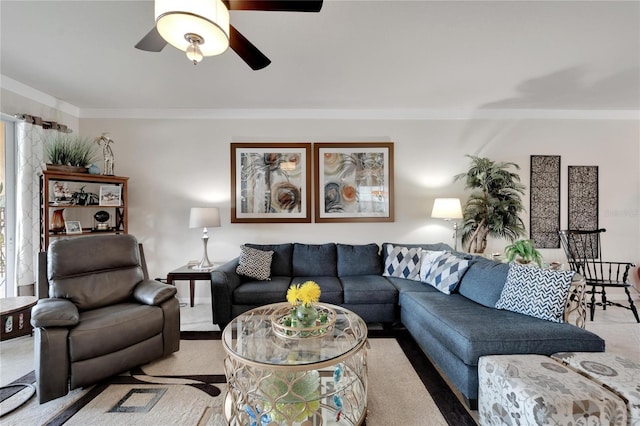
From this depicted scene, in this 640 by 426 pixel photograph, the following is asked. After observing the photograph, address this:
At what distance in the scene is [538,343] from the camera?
68.9 inches

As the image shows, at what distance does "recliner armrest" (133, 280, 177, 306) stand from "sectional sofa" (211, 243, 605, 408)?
0.48 meters

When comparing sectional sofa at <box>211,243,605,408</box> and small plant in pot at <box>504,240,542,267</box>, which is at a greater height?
small plant in pot at <box>504,240,542,267</box>

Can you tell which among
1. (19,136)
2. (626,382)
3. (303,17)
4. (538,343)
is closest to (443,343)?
(538,343)

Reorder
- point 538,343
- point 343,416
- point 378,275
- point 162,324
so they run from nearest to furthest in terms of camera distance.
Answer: point 343,416
point 538,343
point 162,324
point 378,275

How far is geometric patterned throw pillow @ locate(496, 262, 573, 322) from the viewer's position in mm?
1935

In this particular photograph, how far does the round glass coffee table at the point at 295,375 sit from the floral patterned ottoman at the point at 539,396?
2.28 ft

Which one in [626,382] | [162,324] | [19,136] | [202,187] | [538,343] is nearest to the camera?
[626,382]

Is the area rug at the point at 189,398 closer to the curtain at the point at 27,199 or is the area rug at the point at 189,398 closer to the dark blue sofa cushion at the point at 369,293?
the dark blue sofa cushion at the point at 369,293

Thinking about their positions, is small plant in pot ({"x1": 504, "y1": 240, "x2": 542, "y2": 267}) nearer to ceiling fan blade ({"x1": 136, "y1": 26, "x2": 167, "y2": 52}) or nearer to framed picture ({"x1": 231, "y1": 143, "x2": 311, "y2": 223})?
framed picture ({"x1": 231, "y1": 143, "x2": 311, "y2": 223})

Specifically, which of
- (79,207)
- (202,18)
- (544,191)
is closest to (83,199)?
(79,207)

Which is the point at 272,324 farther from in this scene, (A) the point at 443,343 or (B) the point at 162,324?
(A) the point at 443,343

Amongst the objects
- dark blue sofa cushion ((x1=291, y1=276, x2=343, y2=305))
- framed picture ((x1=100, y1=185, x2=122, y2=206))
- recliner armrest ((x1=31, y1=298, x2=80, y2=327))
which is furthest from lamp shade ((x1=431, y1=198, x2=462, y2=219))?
framed picture ((x1=100, y1=185, x2=122, y2=206))

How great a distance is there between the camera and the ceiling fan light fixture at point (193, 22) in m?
1.26

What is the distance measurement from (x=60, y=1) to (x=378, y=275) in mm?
3624
